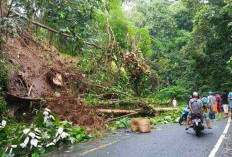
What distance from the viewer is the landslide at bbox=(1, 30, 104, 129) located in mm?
9020

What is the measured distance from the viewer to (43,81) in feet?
34.6

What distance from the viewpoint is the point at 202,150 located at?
6148 mm

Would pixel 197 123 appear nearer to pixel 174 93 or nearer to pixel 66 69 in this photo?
pixel 66 69

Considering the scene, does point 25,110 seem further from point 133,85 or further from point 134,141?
point 133,85

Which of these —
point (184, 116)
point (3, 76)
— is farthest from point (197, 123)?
point (3, 76)

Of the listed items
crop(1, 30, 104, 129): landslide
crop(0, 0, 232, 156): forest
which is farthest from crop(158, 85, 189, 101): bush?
crop(1, 30, 104, 129): landslide

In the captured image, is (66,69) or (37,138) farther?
(66,69)

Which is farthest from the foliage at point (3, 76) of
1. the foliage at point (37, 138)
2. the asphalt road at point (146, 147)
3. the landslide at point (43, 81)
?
the asphalt road at point (146, 147)

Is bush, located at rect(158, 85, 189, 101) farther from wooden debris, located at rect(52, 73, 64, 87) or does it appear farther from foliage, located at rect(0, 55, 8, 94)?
foliage, located at rect(0, 55, 8, 94)

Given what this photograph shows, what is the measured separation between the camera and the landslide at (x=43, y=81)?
29.6 ft

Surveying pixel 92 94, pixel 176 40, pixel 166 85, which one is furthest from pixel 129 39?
pixel 176 40

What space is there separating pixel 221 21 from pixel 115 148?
1595 centimetres

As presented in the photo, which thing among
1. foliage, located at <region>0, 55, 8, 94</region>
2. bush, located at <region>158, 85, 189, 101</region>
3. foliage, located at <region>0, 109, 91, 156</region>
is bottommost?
foliage, located at <region>0, 109, 91, 156</region>

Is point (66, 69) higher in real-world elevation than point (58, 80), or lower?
higher
